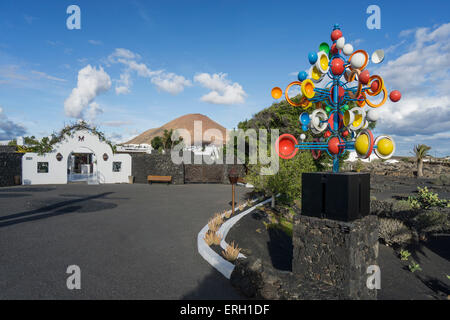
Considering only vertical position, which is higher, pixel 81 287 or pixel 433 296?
pixel 81 287

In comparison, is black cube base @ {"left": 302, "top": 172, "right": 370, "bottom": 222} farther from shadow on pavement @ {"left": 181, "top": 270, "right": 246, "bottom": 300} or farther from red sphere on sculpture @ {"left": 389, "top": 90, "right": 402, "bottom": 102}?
shadow on pavement @ {"left": 181, "top": 270, "right": 246, "bottom": 300}

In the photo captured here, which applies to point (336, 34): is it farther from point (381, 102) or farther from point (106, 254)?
point (106, 254)

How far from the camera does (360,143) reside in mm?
4836

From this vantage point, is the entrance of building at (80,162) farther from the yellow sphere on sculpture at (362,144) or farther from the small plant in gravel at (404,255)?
the yellow sphere on sculpture at (362,144)

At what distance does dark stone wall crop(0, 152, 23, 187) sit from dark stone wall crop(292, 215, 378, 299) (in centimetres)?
2466

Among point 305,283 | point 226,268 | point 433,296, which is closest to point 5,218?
point 226,268

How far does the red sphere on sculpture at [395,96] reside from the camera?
5.30m

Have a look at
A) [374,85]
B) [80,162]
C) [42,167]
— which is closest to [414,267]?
[374,85]

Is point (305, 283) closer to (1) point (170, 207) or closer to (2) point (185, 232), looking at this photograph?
(2) point (185, 232)

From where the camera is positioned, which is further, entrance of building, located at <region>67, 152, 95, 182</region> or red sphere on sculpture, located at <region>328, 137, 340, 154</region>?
entrance of building, located at <region>67, 152, 95, 182</region>

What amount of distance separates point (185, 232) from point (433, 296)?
7.06m

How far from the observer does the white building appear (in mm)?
21875

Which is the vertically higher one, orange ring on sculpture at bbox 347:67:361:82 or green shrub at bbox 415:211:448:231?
orange ring on sculpture at bbox 347:67:361:82

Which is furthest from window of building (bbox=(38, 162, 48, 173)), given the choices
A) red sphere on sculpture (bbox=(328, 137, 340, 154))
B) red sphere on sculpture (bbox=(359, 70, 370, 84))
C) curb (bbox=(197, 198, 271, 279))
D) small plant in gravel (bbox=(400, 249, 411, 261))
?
small plant in gravel (bbox=(400, 249, 411, 261))
